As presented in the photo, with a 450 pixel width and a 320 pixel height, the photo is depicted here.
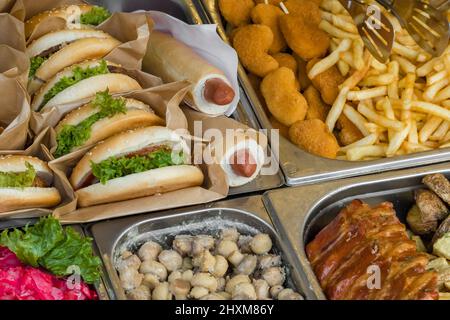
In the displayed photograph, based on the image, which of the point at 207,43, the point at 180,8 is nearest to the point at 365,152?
the point at 207,43

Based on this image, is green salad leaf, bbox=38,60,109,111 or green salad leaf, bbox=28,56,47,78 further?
green salad leaf, bbox=28,56,47,78

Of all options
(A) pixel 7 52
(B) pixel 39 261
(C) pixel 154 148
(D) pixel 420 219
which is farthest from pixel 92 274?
(D) pixel 420 219

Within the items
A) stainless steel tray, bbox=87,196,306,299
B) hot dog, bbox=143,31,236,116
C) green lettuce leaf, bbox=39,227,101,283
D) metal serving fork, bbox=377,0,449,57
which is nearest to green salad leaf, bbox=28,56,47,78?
hot dog, bbox=143,31,236,116

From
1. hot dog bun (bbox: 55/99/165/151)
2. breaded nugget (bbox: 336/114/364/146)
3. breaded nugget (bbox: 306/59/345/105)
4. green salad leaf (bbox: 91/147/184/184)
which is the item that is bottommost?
breaded nugget (bbox: 336/114/364/146)

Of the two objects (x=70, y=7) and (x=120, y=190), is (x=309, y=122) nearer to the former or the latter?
(x=120, y=190)

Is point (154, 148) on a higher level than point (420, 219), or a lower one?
higher

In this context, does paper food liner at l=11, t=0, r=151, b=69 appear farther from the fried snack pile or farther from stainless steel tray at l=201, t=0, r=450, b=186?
stainless steel tray at l=201, t=0, r=450, b=186

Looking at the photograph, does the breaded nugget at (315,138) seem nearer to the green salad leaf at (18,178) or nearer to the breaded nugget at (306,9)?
the breaded nugget at (306,9)
